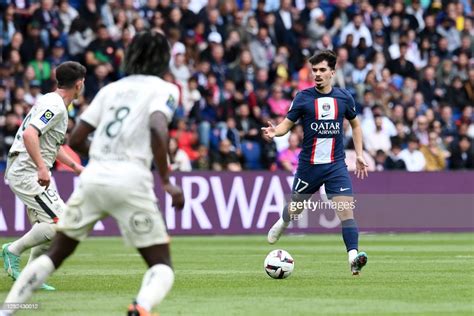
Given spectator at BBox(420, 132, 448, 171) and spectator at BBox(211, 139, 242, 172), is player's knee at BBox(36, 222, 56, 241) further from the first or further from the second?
spectator at BBox(420, 132, 448, 171)

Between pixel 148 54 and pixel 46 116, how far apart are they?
10.3 ft

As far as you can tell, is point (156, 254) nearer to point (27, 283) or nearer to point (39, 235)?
point (27, 283)

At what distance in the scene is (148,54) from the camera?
28.1 feet

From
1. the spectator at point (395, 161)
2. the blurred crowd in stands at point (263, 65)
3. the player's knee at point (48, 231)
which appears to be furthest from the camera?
the spectator at point (395, 161)

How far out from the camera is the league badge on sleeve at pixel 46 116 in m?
11.4

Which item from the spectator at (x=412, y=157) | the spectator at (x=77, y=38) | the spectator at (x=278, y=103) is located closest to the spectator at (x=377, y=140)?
the spectator at (x=412, y=157)

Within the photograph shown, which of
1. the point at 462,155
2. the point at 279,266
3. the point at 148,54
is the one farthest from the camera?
the point at 462,155

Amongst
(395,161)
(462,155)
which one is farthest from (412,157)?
(462,155)

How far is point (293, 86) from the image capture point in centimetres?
2688

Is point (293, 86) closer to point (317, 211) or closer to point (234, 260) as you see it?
point (317, 211)

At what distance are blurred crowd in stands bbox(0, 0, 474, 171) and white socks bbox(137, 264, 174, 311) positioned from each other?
48.9ft

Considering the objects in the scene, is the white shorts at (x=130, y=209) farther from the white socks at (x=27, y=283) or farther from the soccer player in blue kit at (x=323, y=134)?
the soccer player in blue kit at (x=323, y=134)

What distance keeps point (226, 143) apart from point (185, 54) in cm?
304

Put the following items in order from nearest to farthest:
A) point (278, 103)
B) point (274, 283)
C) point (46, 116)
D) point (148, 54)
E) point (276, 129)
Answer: point (148, 54), point (46, 116), point (274, 283), point (276, 129), point (278, 103)
